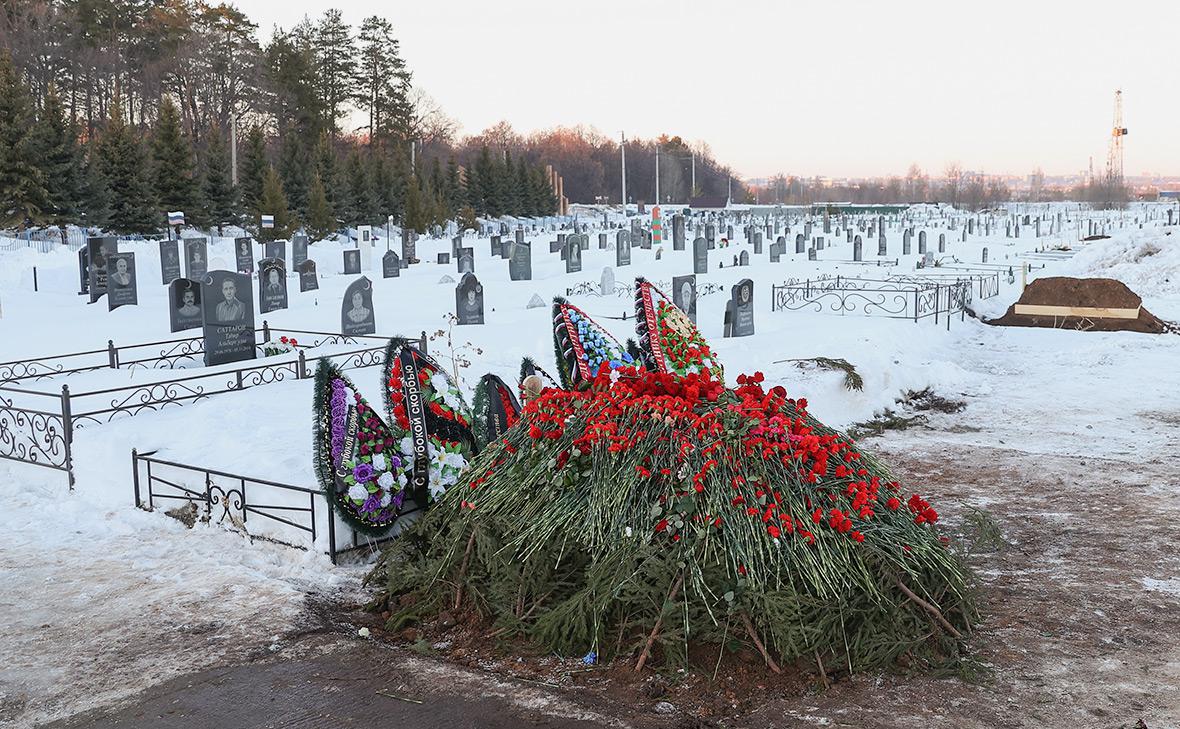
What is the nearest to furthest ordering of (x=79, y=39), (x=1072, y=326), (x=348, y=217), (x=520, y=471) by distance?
(x=520, y=471) < (x=1072, y=326) < (x=348, y=217) < (x=79, y=39)

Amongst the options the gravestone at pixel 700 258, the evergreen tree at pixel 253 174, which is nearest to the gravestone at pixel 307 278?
the gravestone at pixel 700 258

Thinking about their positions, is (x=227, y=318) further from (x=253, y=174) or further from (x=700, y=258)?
(x=253, y=174)

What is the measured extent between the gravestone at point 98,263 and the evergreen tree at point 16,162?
458 inches

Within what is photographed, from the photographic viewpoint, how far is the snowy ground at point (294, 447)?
5.99 m

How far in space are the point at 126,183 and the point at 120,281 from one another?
17.9m

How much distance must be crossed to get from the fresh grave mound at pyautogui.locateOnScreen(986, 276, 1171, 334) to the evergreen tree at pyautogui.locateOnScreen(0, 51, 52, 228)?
2864cm

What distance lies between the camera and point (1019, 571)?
7125 mm

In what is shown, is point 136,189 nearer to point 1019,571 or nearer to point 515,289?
point 515,289

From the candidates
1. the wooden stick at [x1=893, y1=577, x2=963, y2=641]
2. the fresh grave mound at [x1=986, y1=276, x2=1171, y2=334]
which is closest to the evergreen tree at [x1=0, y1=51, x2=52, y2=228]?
the fresh grave mound at [x1=986, y1=276, x2=1171, y2=334]

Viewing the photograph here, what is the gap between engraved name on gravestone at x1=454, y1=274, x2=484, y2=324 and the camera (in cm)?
1861

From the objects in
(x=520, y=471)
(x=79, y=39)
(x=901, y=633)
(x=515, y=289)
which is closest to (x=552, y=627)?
(x=520, y=471)

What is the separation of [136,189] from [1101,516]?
35667 millimetres

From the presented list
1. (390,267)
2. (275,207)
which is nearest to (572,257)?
(390,267)

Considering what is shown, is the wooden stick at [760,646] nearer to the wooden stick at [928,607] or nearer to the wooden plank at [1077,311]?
the wooden stick at [928,607]
